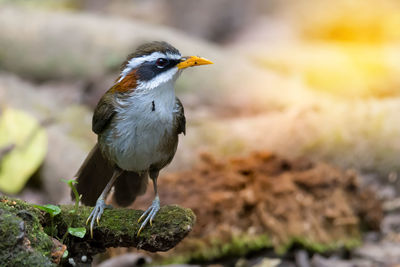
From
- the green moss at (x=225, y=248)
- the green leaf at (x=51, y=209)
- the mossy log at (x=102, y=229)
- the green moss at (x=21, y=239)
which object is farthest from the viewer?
the green moss at (x=225, y=248)

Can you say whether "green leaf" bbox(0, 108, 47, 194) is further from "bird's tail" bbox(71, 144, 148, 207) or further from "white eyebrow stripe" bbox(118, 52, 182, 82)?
"white eyebrow stripe" bbox(118, 52, 182, 82)

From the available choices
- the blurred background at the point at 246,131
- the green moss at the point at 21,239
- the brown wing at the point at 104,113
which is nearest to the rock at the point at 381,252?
the blurred background at the point at 246,131

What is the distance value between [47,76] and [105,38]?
1.26 meters

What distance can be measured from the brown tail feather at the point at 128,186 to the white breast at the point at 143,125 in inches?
20.8

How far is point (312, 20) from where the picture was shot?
1370 centimetres

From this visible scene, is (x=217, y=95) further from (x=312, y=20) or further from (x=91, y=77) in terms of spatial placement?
(x=312, y=20)

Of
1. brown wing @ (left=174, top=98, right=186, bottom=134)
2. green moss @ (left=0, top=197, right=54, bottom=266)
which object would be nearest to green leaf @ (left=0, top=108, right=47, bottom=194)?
brown wing @ (left=174, top=98, right=186, bottom=134)

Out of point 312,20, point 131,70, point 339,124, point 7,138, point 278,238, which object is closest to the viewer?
point 131,70

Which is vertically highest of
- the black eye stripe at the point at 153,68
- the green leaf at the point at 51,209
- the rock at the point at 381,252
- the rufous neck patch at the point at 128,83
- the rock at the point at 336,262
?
the black eye stripe at the point at 153,68

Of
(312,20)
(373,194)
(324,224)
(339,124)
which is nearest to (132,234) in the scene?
(324,224)

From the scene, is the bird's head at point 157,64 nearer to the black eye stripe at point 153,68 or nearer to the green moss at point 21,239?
the black eye stripe at point 153,68

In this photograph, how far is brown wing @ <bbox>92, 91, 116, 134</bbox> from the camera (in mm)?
3566

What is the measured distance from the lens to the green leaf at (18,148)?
6121mm

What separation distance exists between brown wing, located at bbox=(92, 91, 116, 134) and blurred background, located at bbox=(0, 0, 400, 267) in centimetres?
163
